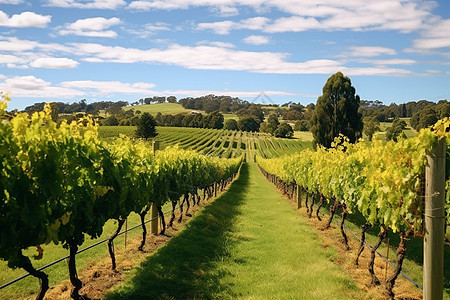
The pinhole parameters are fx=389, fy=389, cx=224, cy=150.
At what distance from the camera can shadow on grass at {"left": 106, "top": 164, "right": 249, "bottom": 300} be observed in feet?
22.4

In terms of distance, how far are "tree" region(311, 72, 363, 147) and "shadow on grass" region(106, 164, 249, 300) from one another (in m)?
42.8

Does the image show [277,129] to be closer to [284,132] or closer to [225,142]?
[284,132]

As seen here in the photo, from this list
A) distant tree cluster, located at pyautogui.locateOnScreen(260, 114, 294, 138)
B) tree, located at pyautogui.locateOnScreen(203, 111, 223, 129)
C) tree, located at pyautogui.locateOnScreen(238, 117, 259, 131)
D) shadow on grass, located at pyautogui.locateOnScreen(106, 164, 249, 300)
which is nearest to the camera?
shadow on grass, located at pyautogui.locateOnScreen(106, 164, 249, 300)

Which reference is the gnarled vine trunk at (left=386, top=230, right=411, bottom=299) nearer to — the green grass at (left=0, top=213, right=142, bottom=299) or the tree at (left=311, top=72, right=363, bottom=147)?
the green grass at (left=0, top=213, right=142, bottom=299)

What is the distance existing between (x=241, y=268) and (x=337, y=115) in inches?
1872

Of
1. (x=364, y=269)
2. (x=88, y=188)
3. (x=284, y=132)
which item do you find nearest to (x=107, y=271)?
(x=88, y=188)

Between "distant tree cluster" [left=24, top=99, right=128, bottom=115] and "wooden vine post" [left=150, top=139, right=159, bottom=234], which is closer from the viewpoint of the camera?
"wooden vine post" [left=150, top=139, right=159, bottom=234]

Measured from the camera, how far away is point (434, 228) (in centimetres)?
446

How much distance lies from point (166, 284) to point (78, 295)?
1.64 metres

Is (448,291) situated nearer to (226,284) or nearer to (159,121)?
(226,284)

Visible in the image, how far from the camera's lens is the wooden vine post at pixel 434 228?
443cm

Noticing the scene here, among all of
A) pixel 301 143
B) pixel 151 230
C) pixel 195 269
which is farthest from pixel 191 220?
pixel 301 143

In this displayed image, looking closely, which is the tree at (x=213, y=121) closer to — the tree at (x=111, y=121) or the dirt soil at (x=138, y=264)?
the tree at (x=111, y=121)

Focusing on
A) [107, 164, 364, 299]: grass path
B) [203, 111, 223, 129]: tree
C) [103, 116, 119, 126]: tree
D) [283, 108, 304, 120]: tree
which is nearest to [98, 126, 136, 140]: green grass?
[103, 116, 119, 126]: tree
